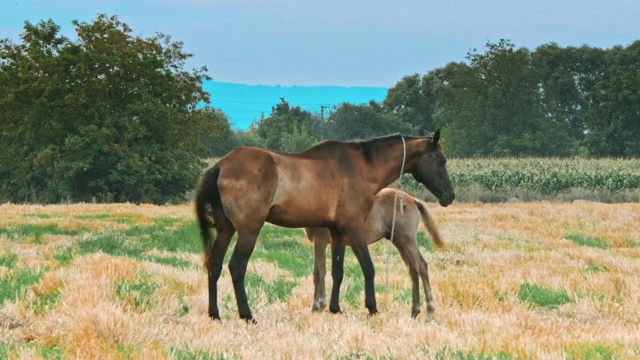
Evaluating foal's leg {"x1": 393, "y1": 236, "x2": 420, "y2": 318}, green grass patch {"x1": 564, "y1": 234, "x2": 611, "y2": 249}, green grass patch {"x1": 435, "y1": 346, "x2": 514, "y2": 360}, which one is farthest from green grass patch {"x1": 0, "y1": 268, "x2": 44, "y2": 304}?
green grass patch {"x1": 564, "y1": 234, "x2": 611, "y2": 249}

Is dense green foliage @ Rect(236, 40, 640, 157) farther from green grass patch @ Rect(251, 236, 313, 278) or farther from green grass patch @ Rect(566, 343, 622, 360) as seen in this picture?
green grass patch @ Rect(566, 343, 622, 360)

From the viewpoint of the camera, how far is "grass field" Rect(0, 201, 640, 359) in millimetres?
5902

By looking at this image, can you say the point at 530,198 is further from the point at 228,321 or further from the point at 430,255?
the point at 228,321

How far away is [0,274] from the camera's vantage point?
1001cm

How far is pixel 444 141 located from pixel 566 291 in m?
81.9

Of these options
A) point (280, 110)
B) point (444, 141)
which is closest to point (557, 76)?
point (444, 141)

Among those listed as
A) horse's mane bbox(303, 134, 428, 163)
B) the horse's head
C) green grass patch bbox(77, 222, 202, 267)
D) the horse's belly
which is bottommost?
green grass patch bbox(77, 222, 202, 267)

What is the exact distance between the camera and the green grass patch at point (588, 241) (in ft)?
60.9

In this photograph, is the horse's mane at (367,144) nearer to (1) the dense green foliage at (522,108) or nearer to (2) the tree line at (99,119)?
(2) the tree line at (99,119)

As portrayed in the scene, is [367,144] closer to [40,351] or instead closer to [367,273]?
[367,273]

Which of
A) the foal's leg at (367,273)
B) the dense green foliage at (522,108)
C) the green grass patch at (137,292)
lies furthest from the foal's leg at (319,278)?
the dense green foliage at (522,108)

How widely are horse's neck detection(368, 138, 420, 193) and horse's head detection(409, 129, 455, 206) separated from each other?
0.14 metres

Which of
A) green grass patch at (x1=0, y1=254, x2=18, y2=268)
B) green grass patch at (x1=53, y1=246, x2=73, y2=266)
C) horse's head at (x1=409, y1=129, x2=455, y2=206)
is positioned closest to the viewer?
horse's head at (x1=409, y1=129, x2=455, y2=206)

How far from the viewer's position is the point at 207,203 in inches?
316
